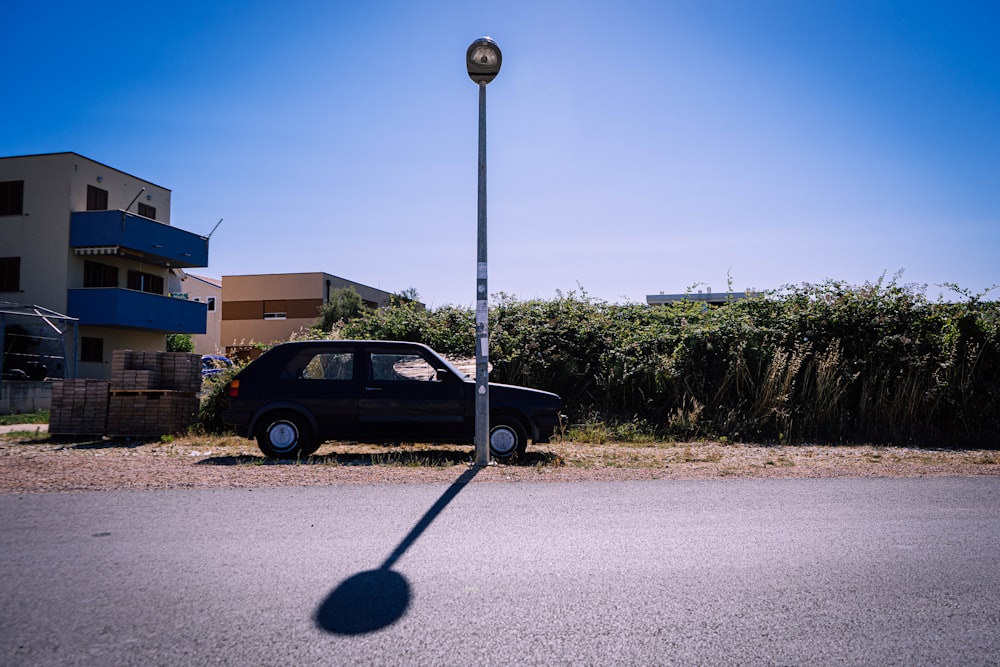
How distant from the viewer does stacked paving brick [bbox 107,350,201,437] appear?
11.4 metres

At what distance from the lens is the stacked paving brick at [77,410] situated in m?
11.5

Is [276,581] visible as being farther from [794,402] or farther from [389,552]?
[794,402]

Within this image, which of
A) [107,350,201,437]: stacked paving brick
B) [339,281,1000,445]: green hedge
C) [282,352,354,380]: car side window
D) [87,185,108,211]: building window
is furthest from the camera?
[87,185,108,211]: building window

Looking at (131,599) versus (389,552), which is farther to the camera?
(389,552)

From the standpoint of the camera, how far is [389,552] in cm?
443

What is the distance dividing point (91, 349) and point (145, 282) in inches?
212

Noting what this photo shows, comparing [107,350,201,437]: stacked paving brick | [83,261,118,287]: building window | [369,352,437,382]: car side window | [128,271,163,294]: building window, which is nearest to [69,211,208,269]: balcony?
[128,271,163,294]: building window

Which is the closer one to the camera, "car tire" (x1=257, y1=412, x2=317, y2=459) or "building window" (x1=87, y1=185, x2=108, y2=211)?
"car tire" (x1=257, y1=412, x2=317, y2=459)

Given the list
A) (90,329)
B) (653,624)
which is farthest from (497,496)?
(90,329)

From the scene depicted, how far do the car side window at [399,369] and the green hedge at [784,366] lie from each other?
4.66 m

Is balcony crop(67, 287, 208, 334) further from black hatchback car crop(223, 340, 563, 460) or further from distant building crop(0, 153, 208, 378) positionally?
black hatchback car crop(223, 340, 563, 460)

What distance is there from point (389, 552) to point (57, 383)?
987cm

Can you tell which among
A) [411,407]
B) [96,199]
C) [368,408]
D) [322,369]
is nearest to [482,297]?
[411,407]

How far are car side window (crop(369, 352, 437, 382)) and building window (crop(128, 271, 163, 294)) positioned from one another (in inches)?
1049
